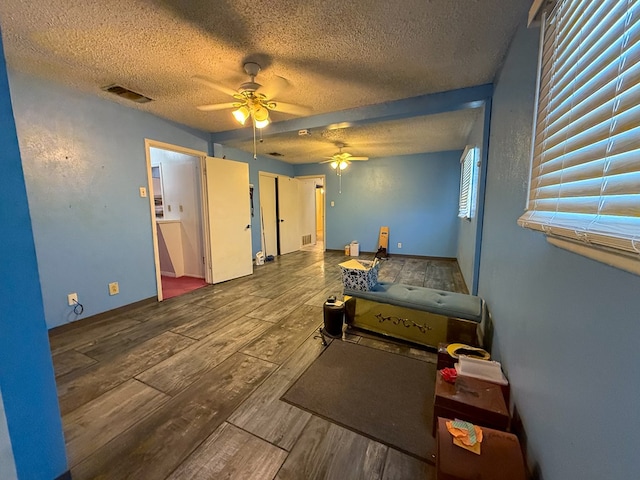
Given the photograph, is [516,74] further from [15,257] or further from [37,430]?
[37,430]

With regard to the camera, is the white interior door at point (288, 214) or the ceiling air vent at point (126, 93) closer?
Answer: the ceiling air vent at point (126, 93)

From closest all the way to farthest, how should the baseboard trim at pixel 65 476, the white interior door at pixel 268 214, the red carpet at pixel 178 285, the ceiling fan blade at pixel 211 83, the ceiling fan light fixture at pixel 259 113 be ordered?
the baseboard trim at pixel 65 476
the ceiling fan blade at pixel 211 83
the ceiling fan light fixture at pixel 259 113
the red carpet at pixel 178 285
the white interior door at pixel 268 214

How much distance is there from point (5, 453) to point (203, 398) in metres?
0.86

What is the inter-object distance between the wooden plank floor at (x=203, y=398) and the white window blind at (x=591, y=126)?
1295 millimetres

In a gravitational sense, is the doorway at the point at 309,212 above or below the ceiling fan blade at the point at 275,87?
below

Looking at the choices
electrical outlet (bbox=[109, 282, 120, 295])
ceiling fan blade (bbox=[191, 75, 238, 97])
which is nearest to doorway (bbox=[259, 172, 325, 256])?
electrical outlet (bbox=[109, 282, 120, 295])

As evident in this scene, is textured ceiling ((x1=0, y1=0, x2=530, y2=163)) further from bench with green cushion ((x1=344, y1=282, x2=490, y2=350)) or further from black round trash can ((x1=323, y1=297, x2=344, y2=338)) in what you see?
A: black round trash can ((x1=323, y1=297, x2=344, y2=338))

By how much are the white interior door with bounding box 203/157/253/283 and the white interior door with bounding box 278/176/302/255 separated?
5.56 ft

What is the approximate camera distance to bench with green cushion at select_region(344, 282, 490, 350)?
205 centimetres

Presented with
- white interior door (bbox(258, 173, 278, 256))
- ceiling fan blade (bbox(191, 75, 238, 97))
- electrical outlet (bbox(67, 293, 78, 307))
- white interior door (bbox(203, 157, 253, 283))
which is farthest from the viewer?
white interior door (bbox(258, 173, 278, 256))

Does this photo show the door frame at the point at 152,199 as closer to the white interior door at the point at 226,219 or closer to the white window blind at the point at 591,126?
the white interior door at the point at 226,219

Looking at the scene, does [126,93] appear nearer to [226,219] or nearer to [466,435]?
[226,219]

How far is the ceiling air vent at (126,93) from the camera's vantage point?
251cm

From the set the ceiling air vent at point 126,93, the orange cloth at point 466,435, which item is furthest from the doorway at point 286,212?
the orange cloth at point 466,435
